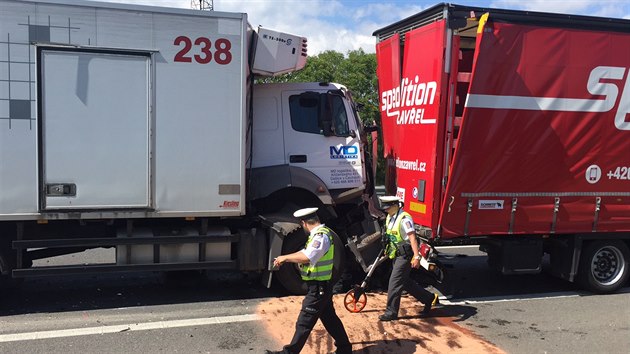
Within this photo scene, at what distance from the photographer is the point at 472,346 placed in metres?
5.15

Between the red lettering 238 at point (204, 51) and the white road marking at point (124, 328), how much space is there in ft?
9.72

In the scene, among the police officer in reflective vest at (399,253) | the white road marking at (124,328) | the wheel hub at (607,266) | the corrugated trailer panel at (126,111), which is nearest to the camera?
the white road marking at (124,328)

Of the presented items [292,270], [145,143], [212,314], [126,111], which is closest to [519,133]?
[292,270]

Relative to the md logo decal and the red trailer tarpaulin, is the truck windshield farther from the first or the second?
the red trailer tarpaulin

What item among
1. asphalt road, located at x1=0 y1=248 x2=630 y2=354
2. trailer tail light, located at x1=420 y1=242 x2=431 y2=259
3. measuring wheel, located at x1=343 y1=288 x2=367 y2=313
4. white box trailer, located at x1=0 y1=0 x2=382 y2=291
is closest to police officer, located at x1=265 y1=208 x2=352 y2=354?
asphalt road, located at x1=0 y1=248 x2=630 y2=354

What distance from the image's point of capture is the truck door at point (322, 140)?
689 cm

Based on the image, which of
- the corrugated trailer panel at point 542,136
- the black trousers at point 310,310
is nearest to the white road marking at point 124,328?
the black trousers at point 310,310

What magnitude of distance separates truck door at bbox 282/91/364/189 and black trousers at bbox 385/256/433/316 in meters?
1.48

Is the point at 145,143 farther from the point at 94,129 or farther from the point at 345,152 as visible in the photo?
the point at 345,152

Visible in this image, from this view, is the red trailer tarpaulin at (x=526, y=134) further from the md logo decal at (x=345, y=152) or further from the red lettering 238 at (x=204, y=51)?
A: the red lettering 238 at (x=204, y=51)

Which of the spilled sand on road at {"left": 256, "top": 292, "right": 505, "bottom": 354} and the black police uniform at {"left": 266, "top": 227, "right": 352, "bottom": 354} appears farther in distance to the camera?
the spilled sand on road at {"left": 256, "top": 292, "right": 505, "bottom": 354}

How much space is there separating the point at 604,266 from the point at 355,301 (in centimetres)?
385

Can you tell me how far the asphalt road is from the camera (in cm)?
515

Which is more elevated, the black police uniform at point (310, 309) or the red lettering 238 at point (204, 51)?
the red lettering 238 at point (204, 51)
